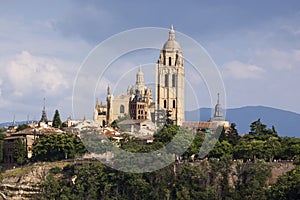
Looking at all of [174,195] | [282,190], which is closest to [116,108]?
[174,195]

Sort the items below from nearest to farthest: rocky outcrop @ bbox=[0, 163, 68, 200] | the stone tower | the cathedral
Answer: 1. rocky outcrop @ bbox=[0, 163, 68, 200]
2. the stone tower
3. the cathedral

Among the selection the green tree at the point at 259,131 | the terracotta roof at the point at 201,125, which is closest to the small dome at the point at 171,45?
the terracotta roof at the point at 201,125

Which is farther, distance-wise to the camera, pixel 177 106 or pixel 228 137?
pixel 177 106

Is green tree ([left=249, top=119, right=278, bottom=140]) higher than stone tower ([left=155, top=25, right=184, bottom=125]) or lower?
lower

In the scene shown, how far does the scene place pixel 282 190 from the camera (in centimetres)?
4272

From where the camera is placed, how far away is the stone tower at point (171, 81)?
241 feet

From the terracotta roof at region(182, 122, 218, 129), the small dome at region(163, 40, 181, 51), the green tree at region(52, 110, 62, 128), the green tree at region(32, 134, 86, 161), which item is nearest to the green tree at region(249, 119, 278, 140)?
the terracotta roof at region(182, 122, 218, 129)

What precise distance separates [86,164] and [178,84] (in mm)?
23791

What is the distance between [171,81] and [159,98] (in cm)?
428

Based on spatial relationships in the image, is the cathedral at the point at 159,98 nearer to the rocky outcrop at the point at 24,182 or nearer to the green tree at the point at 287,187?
the rocky outcrop at the point at 24,182

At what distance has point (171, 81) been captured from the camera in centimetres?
7894

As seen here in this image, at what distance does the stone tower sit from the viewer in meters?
73.3

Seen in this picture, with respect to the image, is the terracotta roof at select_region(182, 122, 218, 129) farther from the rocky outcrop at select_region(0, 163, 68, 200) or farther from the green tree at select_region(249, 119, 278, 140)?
the rocky outcrop at select_region(0, 163, 68, 200)

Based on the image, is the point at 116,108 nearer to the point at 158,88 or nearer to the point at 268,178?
the point at 158,88
